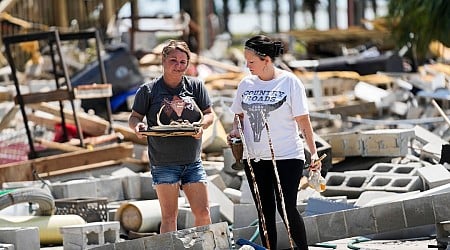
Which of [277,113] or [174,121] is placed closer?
[277,113]

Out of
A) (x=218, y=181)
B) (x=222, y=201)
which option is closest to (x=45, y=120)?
(x=218, y=181)

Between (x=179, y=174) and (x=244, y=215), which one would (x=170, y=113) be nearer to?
(x=179, y=174)

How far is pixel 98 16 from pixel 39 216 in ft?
46.9

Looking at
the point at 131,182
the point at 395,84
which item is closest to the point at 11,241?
the point at 131,182

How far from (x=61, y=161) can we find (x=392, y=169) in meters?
3.68

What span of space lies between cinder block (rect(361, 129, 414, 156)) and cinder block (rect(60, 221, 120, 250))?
3.51m

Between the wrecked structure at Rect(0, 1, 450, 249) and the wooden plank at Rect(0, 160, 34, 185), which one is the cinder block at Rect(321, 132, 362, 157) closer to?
the wrecked structure at Rect(0, 1, 450, 249)

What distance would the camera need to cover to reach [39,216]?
988cm

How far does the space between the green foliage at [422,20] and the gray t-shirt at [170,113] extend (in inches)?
314

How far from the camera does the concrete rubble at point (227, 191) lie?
8648 millimetres

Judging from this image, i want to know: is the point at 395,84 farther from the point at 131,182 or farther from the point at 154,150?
the point at 154,150

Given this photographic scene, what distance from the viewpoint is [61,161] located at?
12383 millimetres

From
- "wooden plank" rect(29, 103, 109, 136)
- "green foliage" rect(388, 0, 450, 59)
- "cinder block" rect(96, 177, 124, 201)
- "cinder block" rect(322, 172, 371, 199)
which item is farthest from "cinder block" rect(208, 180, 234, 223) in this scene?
"green foliage" rect(388, 0, 450, 59)

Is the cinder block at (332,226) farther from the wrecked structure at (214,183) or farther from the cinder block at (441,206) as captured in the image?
the cinder block at (441,206)
